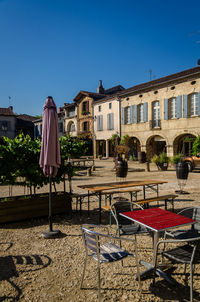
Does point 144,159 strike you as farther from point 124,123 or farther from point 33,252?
point 33,252

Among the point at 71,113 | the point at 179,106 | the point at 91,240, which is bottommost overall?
the point at 91,240

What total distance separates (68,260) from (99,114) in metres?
25.0

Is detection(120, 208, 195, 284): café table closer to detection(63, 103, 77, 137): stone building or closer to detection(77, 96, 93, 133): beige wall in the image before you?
detection(77, 96, 93, 133): beige wall

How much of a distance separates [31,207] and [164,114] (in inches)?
676

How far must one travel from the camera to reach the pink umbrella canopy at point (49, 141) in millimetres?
4477

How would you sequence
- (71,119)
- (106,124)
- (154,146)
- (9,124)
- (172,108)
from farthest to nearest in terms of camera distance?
1. (9,124)
2. (71,119)
3. (106,124)
4. (154,146)
5. (172,108)

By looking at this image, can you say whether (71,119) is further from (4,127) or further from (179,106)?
(179,106)

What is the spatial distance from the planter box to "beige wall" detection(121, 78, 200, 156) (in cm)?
1508

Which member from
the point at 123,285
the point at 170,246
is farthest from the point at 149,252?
the point at 123,285

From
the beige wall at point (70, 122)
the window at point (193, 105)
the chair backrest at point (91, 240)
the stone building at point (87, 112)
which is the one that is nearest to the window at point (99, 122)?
the stone building at point (87, 112)

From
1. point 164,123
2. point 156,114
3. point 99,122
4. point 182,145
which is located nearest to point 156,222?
point 164,123

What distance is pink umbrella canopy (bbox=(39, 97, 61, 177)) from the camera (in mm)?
4477

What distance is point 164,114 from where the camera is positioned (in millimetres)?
20312

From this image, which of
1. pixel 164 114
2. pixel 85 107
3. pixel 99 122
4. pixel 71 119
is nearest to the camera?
pixel 164 114
